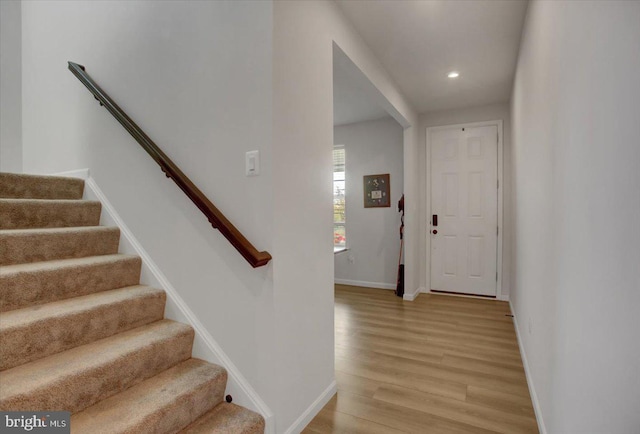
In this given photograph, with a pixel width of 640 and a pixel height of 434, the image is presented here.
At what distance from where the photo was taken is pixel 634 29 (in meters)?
0.72

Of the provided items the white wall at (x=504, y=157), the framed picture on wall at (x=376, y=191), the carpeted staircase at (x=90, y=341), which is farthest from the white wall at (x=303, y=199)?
the framed picture on wall at (x=376, y=191)

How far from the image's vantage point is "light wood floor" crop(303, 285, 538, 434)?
5.92 ft

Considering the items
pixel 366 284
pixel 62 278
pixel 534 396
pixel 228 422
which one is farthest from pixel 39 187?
pixel 366 284

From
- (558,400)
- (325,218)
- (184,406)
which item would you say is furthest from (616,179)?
(184,406)

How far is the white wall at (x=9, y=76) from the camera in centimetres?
289

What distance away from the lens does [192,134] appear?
182cm

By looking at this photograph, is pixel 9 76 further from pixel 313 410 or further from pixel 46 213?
pixel 313 410

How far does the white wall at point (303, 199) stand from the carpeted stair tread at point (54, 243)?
4.50ft

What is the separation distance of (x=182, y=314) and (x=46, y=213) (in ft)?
3.76

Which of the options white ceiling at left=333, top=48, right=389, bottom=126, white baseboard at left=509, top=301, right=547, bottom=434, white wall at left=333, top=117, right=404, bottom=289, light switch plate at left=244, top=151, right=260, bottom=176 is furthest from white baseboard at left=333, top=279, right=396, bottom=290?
light switch plate at left=244, top=151, right=260, bottom=176

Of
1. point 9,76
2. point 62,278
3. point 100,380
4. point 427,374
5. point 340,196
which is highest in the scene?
point 9,76

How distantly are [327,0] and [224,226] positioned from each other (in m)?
1.63

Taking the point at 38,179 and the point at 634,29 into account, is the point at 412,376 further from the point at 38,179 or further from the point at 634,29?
the point at 38,179

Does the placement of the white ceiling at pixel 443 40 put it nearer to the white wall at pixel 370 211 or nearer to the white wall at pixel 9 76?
the white wall at pixel 370 211
